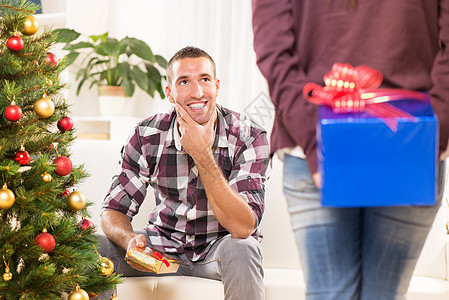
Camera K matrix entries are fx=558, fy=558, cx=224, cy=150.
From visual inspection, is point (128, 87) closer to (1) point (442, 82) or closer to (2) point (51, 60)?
(2) point (51, 60)

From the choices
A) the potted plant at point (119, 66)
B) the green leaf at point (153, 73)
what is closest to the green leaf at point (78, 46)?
the potted plant at point (119, 66)

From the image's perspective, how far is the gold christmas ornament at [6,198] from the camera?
1.40 metres

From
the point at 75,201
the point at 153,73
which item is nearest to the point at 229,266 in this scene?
the point at 75,201

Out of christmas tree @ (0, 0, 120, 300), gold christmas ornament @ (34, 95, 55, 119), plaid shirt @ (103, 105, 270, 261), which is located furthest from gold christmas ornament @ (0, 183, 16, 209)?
plaid shirt @ (103, 105, 270, 261)

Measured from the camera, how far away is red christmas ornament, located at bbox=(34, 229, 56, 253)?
1.48 m

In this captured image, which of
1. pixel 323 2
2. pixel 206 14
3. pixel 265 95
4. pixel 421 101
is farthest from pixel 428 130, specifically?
pixel 206 14

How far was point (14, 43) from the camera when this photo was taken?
1.50m

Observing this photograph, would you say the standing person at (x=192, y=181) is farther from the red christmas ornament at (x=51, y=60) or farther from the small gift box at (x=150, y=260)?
the red christmas ornament at (x=51, y=60)

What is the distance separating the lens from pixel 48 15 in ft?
11.3

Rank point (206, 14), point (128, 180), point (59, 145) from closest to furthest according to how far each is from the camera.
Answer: point (59, 145) → point (128, 180) → point (206, 14)

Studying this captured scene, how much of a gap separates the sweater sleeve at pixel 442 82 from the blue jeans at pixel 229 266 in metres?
1.05

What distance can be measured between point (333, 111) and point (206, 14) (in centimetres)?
260

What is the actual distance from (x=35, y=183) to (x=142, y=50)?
1738 millimetres

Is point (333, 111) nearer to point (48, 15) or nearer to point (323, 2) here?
point (323, 2)
